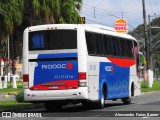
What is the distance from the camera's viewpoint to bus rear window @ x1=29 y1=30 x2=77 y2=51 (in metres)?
22.7

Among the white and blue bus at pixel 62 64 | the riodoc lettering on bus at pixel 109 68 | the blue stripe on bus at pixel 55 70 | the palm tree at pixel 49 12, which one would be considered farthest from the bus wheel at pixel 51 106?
the palm tree at pixel 49 12

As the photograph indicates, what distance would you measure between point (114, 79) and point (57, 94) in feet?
15.9

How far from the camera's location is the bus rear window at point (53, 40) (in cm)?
2272

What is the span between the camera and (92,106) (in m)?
26.1

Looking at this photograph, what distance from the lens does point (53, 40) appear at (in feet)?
75.2

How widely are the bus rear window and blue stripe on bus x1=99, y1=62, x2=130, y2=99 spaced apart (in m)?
2.51

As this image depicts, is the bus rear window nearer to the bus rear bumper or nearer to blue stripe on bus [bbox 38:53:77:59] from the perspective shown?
blue stripe on bus [bbox 38:53:77:59]

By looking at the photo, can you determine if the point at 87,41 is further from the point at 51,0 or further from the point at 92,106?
the point at 51,0

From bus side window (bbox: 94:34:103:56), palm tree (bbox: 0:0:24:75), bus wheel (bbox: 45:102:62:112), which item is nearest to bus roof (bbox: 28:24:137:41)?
bus side window (bbox: 94:34:103:56)

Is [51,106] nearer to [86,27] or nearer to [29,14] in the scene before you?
[86,27]

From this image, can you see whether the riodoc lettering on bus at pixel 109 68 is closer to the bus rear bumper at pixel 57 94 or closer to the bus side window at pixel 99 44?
the bus side window at pixel 99 44

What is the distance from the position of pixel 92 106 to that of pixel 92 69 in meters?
3.25

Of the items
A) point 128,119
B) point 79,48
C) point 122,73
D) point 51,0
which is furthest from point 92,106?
point 51,0

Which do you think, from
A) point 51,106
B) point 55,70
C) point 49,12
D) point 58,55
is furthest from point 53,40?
point 49,12
